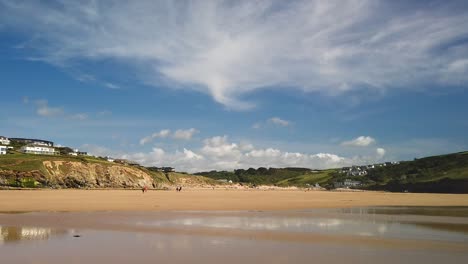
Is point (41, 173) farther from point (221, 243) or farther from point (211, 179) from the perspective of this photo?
point (211, 179)

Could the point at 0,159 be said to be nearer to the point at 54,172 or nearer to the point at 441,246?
the point at 54,172

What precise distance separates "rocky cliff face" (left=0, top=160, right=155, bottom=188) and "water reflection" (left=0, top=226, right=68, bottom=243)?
215 ft

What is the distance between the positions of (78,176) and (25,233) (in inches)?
3227

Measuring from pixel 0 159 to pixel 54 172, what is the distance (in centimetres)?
1153

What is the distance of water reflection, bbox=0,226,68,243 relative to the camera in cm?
1364

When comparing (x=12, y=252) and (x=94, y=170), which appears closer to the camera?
(x=12, y=252)

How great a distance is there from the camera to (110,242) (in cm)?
1324

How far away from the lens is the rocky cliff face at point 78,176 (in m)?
76.4

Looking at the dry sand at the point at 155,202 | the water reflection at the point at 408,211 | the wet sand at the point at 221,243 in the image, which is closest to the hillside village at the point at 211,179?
the dry sand at the point at 155,202

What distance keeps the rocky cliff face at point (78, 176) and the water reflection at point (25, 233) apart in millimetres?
65650

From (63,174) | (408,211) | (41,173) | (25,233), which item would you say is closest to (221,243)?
(25,233)

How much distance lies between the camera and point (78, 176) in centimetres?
9150

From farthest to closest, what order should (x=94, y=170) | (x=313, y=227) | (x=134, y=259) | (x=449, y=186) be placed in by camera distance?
(x=449, y=186) → (x=94, y=170) → (x=313, y=227) → (x=134, y=259)

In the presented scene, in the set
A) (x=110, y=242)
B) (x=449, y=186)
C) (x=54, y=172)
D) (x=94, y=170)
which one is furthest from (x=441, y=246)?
(x=449, y=186)
